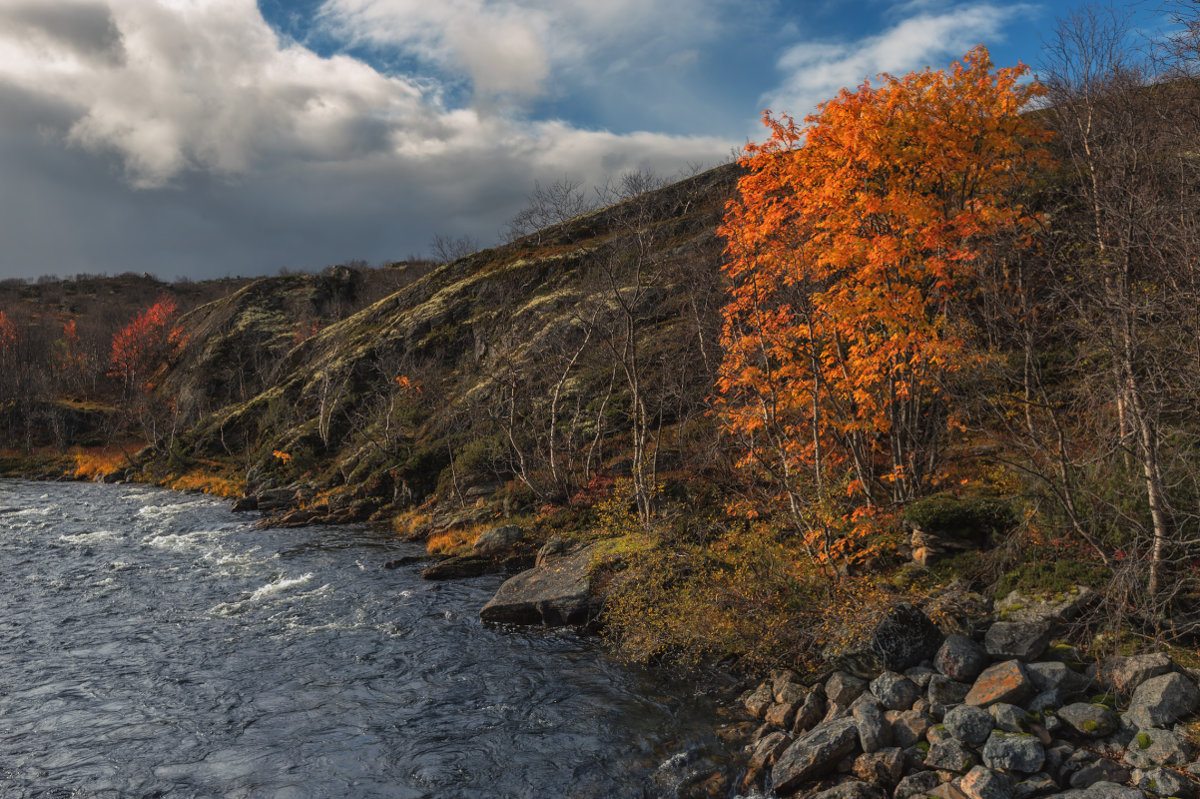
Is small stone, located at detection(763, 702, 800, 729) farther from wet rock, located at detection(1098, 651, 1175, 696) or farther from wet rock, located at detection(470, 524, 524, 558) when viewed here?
wet rock, located at detection(470, 524, 524, 558)

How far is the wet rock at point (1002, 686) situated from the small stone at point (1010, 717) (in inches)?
12.5

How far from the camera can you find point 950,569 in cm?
1439

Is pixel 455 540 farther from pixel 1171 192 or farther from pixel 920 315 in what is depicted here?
pixel 1171 192

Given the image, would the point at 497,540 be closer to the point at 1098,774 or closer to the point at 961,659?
the point at 961,659

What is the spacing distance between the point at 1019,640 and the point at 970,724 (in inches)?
93.2

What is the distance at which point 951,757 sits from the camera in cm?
939

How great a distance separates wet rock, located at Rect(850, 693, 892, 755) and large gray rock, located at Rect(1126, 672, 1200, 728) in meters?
3.23

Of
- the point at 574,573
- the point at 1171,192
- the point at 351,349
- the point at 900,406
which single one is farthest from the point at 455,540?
the point at 351,349

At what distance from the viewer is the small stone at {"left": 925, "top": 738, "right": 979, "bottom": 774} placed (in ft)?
30.3

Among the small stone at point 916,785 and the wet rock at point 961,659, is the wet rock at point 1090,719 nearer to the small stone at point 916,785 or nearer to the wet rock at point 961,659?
the wet rock at point 961,659

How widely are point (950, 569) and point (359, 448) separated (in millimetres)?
35326

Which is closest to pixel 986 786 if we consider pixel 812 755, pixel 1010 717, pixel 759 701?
pixel 1010 717

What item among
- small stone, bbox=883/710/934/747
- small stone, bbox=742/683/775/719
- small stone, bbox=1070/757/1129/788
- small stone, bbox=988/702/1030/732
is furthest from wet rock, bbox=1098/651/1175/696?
small stone, bbox=742/683/775/719

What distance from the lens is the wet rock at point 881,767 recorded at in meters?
9.55
